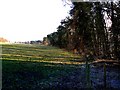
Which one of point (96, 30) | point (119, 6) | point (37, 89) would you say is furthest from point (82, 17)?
point (37, 89)

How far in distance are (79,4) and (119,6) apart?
4.76m

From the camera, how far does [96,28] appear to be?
1275 inches

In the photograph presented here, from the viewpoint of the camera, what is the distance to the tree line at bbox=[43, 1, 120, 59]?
86.9 ft

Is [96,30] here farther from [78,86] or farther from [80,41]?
[78,86]

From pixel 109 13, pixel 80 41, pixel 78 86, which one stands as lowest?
pixel 78 86

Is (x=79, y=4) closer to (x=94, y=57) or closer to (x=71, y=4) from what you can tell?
(x=71, y=4)

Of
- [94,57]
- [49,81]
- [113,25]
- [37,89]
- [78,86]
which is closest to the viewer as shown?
[37,89]

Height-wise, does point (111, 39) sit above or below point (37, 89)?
above

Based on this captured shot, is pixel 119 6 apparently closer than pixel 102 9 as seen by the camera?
Yes

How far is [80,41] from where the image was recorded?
1374 inches

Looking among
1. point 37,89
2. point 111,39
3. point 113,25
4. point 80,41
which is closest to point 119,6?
point 113,25

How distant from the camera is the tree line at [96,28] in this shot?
2650 cm

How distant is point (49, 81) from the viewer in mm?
15938

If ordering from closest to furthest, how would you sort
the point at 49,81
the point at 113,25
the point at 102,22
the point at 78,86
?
the point at 78,86 < the point at 49,81 < the point at 113,25 < the point at 102,22
